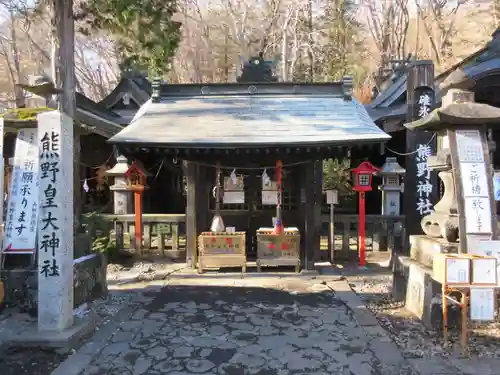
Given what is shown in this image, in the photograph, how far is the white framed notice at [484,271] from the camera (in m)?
5.44

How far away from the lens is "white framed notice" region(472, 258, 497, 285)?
5.44m

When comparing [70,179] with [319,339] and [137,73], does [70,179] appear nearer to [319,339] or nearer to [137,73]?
[319,339]

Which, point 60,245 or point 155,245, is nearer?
point 60,245

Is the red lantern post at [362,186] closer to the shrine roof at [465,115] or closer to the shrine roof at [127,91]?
the shrine roof at [465,115]

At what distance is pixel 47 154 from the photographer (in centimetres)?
588

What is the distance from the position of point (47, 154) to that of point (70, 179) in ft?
1.49

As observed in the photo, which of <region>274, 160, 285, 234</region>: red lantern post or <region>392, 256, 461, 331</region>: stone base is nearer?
<region>392, 256, 461, 331</region>: stone base

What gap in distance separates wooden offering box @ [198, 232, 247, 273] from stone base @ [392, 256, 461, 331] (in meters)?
3.63

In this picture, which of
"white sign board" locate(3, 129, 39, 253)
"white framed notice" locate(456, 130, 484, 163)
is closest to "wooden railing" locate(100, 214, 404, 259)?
"white sign board" locate(3, 129, 39, 253)

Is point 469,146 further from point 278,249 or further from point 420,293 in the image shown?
point 278,249

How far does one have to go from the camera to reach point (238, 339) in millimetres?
6066

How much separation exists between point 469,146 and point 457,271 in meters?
2.01

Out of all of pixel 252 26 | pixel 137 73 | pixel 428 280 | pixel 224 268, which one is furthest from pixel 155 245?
pixel 252 26

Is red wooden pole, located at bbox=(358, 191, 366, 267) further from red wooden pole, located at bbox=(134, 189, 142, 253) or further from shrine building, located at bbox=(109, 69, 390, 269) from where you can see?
red wooden pole, located at bbox=(134, 189, 142, 253)
